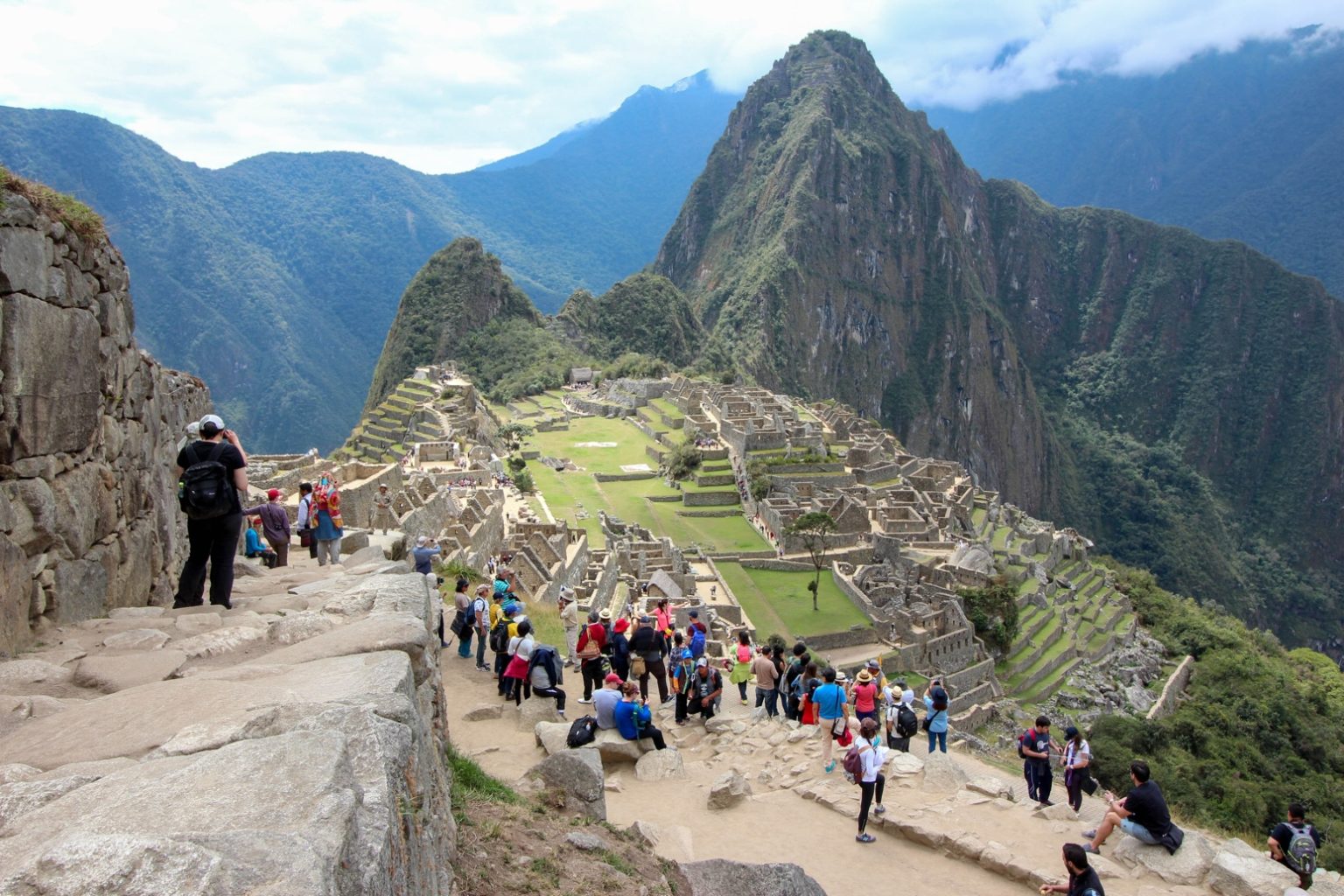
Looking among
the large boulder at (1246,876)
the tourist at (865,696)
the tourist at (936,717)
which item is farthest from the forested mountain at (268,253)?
the large boulder at (1246,876)

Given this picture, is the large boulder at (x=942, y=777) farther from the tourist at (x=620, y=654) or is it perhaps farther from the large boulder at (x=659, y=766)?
the tourist at (x=620, y=654)

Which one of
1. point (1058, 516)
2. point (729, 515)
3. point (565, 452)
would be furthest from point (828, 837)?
point (1058, 516)

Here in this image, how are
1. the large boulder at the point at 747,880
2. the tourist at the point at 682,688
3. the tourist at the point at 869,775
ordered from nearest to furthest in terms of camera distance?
the large boulder at the point at 747,880 → the tourist at the point at 869,775 → the tourist at the point at 682,688

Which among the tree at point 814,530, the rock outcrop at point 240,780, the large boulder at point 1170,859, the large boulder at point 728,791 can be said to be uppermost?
the rock outcrop at point 240,780

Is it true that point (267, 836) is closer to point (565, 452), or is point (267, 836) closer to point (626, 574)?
point (626, 574)

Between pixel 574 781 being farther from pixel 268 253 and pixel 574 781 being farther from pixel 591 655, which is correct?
pixel 268 253
